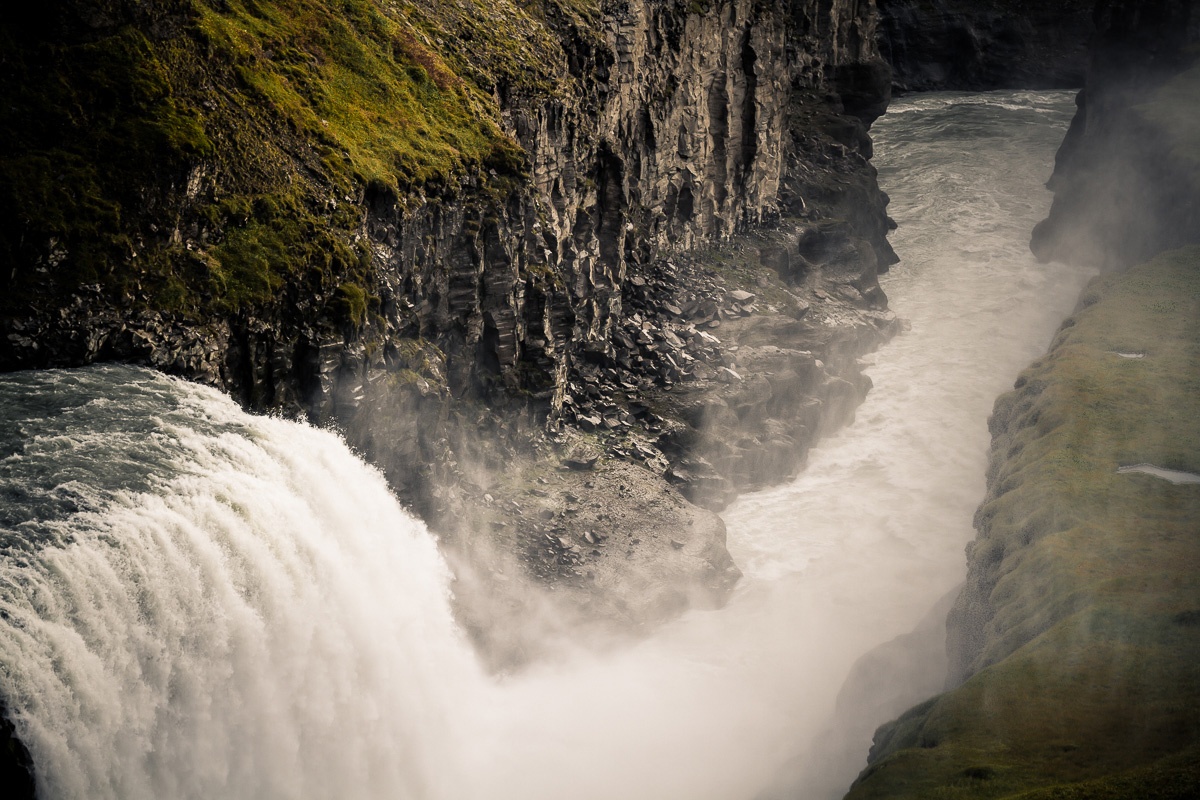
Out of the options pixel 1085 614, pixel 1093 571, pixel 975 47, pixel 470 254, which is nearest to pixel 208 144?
pixel 470 254

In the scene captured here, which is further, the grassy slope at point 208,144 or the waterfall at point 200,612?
the grassy slope at point 208,144

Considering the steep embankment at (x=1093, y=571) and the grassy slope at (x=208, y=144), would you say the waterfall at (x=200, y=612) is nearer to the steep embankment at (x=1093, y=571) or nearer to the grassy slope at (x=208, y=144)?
the grassy slope at (x=208, y=144)

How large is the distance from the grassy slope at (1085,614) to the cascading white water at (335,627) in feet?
25.5

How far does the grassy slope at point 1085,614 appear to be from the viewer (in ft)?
111

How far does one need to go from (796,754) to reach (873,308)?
2111 inches

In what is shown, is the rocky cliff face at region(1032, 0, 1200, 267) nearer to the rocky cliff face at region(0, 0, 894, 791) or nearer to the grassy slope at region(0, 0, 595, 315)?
the rocky cliff face at region(0, 0, 894, 791)

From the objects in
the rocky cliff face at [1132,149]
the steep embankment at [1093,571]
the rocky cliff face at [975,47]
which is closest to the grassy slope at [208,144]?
the steep embankment at [1093,571]

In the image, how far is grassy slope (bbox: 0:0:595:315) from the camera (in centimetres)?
3700

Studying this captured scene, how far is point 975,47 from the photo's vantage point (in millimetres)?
141750

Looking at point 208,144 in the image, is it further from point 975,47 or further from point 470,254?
point 975,47

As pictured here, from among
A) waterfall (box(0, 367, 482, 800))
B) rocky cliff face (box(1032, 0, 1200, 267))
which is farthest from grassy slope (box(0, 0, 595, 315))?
rocky cliff face (box(1032, 0, 1200, 267))

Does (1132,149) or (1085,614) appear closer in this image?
(1085,614)

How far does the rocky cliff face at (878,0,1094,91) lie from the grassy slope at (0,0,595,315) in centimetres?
10362

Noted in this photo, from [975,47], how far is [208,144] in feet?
409
